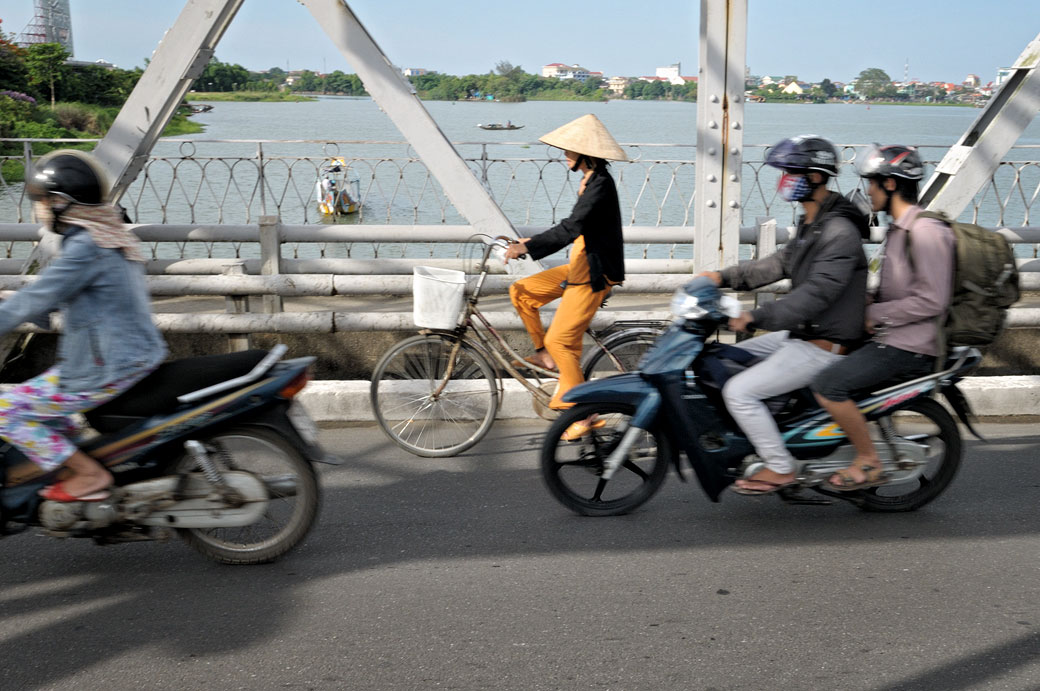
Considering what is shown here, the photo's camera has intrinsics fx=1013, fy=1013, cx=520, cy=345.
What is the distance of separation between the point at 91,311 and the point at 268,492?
3.22 feet

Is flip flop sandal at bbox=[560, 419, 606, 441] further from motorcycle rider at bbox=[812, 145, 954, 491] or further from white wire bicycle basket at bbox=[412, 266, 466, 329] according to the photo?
white wire bicycle basket at bbox=[412, 266, 466, 329]

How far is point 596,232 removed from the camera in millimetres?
5488

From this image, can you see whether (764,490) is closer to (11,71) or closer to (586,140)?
(586,140)

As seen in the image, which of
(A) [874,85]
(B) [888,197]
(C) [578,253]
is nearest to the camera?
(B) [888,197]

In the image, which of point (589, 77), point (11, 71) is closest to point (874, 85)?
point (589, 77)

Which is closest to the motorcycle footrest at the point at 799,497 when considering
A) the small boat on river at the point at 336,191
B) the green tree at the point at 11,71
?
the small boat on river at the point at 336,191

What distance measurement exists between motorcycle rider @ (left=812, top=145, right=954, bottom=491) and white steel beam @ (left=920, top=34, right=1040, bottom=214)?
107 inches

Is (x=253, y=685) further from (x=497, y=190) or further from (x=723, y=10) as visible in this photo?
(x=497, y=190)

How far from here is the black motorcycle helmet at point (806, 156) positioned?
14.3ft

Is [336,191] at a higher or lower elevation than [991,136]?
lower

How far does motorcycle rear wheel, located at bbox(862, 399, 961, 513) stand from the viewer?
15.3 ft

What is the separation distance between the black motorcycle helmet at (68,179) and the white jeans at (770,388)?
2.72 meters

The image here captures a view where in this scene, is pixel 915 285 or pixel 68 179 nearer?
pixel 68 179

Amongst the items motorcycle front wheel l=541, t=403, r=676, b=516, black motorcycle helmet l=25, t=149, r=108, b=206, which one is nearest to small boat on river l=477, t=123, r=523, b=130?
motorcycle front wheel l=541, t=403, r=676, b=516
